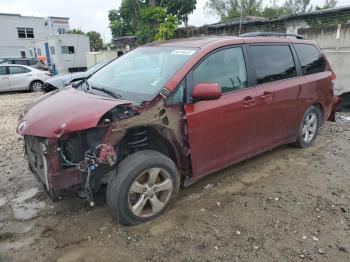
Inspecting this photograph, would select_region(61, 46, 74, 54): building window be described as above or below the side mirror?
above

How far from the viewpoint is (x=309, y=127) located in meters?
5.37

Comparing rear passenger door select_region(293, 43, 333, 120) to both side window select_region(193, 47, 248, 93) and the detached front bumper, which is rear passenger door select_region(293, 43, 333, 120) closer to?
side window select_region(193, 47, 248, 93)

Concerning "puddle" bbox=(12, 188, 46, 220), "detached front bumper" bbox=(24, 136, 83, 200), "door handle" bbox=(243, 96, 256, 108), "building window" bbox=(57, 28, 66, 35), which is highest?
"building window" bbox=(57, 28, 66, 35)

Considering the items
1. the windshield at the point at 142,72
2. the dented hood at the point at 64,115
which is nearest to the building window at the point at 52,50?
the windshield at the point at 142,72

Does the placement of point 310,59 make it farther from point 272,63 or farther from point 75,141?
point 75,141

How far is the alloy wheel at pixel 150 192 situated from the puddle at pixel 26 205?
1195 mm

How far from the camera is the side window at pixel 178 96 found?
330 centimetres

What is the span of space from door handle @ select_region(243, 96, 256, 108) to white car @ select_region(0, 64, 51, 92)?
1263 centimetres

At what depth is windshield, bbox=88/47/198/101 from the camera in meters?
3.42

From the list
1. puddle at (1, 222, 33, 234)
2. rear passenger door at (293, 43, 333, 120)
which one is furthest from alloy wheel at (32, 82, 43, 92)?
rear passenger door at (293, 43, 333, 120)

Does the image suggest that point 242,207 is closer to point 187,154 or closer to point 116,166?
point 187,154

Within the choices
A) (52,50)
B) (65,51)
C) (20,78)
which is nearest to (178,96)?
(20,78)

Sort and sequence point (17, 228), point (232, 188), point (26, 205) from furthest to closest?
1. point (232, 188)
2. point (26, 205)
3. point (17, 228)

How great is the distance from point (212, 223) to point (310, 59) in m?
3.21
